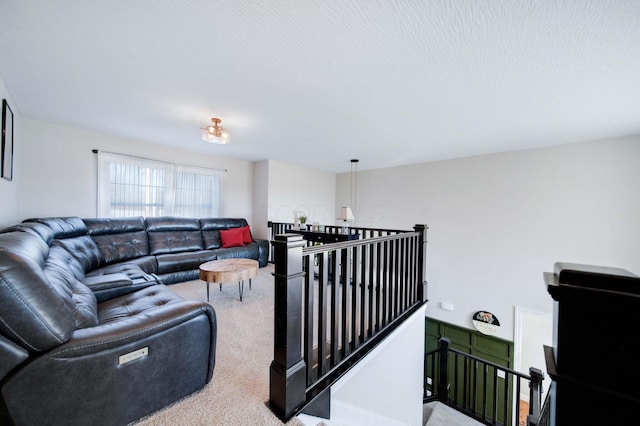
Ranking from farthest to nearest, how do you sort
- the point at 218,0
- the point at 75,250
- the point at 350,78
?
the point at 75,250 → the point at 350,78 → the point at 218,0

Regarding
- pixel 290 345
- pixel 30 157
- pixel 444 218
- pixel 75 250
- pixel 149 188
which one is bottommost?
pixel 290 345

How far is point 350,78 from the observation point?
82.6 inches

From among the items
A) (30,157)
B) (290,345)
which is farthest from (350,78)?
(30,157)

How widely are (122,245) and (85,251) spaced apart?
637 millimetres

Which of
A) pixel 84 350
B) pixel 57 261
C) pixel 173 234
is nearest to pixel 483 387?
pixel 84 350

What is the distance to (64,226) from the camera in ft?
9.41

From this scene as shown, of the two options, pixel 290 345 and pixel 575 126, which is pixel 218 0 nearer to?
pixel 290 345

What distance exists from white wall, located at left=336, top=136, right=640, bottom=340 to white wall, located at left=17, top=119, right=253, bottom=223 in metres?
5.74

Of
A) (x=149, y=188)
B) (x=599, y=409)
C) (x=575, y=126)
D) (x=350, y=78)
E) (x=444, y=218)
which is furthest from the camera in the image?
(x=444, y=218)

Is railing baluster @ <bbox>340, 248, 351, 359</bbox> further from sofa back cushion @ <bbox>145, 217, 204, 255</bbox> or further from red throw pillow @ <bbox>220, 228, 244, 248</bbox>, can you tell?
sofa back cushion @ <bbox>145, 217, 204, 255</bbox>

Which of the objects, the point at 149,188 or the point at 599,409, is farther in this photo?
the point at 149,188

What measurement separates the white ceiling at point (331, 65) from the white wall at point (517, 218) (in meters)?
0.64

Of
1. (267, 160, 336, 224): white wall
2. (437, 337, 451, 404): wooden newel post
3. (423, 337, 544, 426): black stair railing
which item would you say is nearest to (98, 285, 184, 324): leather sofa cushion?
(423, 337, 544, 426): black stair railing

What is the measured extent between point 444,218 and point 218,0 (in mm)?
5010
